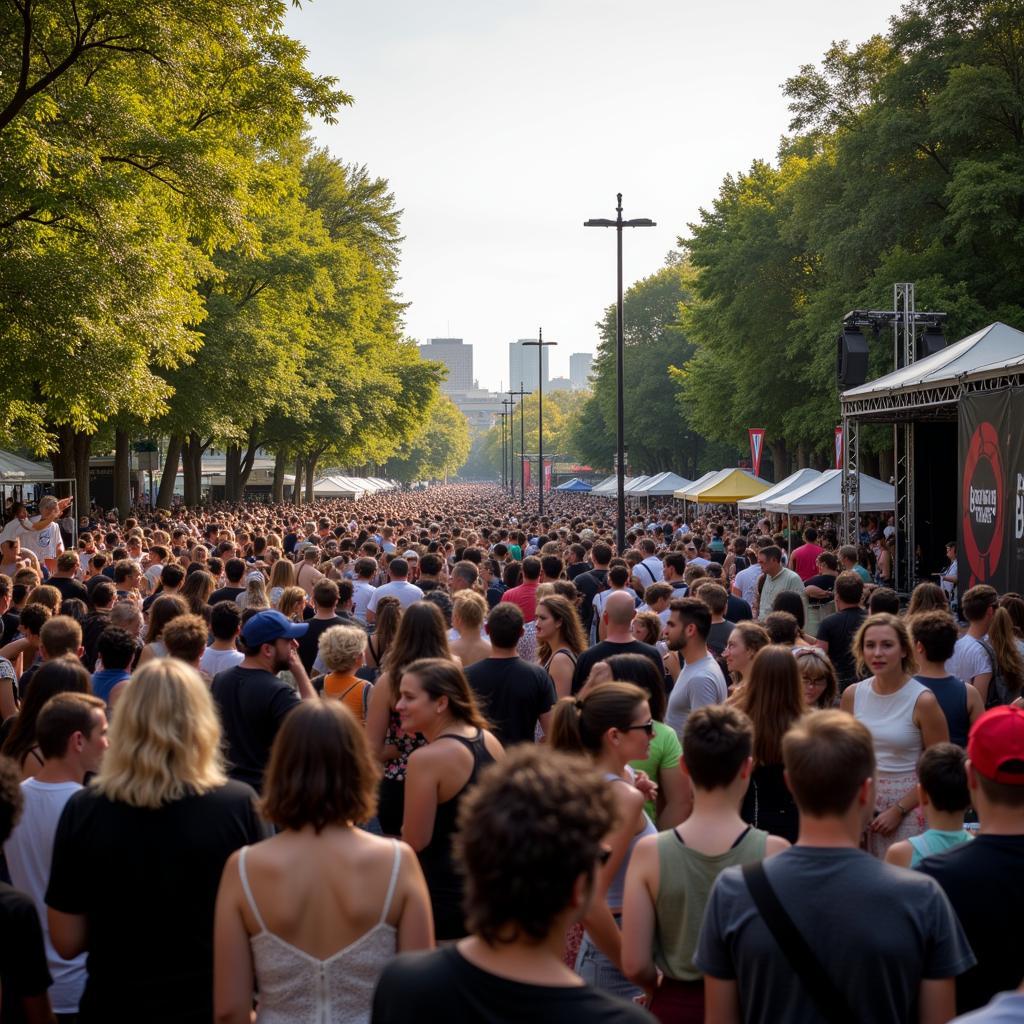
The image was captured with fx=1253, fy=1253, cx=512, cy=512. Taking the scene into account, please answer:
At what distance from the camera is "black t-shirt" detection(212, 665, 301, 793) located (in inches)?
228

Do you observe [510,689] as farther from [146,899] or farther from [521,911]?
[521,911]

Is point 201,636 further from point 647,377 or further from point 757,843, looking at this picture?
point 647,377

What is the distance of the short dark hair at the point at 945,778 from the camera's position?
389 cm

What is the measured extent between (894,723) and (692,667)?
141cm

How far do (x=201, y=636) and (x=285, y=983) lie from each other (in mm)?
3467

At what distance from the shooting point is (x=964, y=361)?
55.9 ft

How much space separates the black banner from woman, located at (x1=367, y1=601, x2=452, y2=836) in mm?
10237

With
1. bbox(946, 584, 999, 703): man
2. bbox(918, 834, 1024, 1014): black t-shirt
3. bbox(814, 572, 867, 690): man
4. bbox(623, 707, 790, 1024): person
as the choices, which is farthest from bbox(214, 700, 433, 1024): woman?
bbox(814, 572, 867, 690): man

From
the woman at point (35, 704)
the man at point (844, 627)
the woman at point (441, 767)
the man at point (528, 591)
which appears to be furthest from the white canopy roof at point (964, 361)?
the woman at point (35, 704)

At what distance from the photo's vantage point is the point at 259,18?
66.3 ft

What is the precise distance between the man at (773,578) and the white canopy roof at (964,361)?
5.26 m

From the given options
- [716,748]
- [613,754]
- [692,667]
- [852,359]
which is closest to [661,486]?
[852,359]

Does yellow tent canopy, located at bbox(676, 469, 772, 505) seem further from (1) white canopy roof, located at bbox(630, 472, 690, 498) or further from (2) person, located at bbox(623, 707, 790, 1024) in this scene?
(2) person, located at bbox(623, 707, 790, 1024)

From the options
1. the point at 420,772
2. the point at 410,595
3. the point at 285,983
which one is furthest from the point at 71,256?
the point at 285,983
